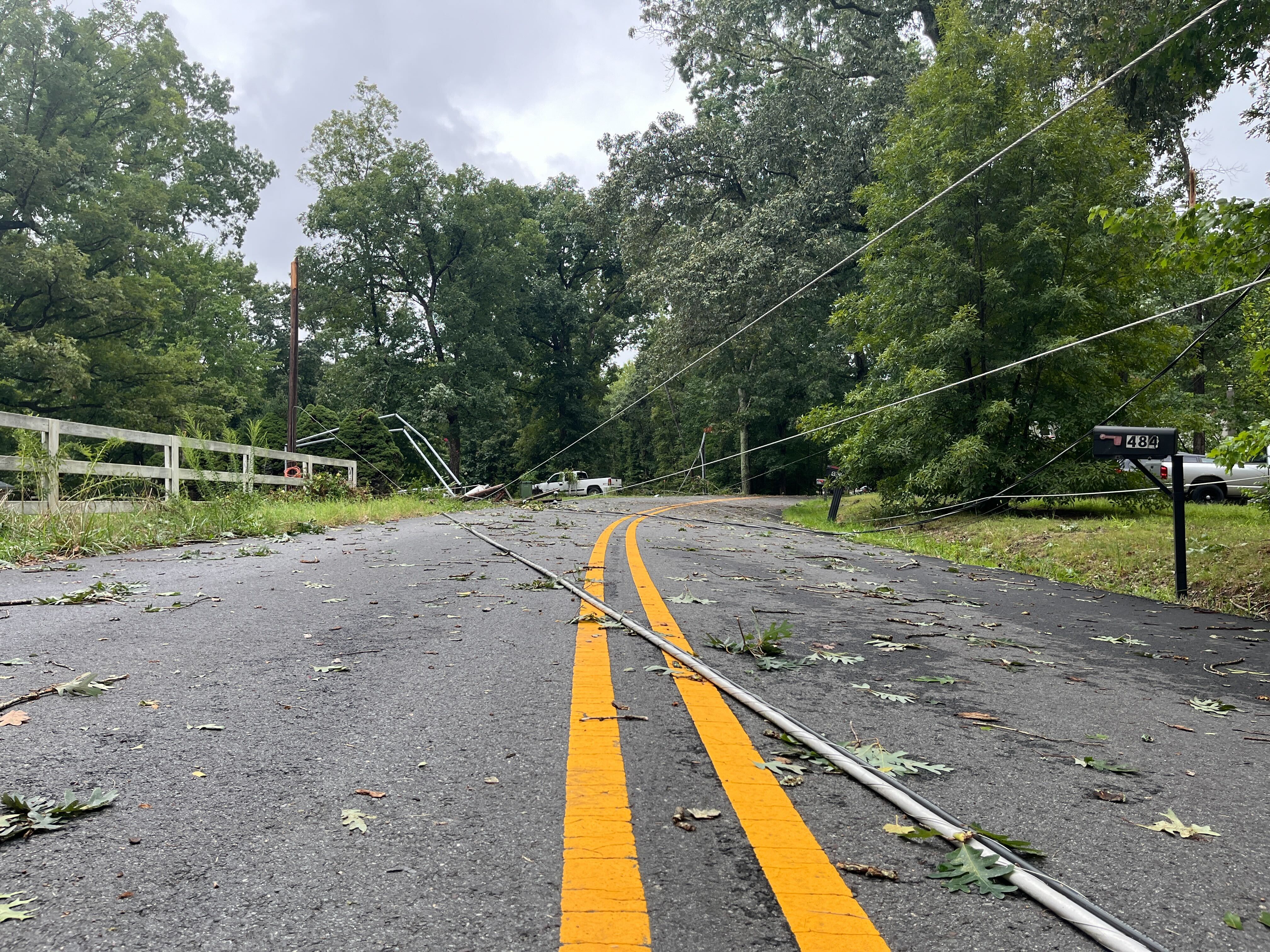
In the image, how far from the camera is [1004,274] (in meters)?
14.3

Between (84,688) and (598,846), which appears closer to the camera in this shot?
(598,846)

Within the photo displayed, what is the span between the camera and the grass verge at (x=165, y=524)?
24.4 ft

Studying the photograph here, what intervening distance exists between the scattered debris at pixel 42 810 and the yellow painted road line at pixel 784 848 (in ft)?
5.49

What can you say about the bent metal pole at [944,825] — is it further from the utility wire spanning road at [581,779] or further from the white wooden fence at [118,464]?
the white wooden fence at [118,464]

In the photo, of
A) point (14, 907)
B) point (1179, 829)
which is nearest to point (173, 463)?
point (14, 907)

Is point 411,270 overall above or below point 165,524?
above

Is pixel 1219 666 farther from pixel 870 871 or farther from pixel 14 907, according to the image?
pixel 14 907

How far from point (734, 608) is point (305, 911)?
13.4 ft

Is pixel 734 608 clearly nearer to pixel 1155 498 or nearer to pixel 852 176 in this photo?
pixel 1155 498

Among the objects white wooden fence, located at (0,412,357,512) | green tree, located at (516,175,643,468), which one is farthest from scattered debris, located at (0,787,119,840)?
green tree, located at (516,175,643,468)

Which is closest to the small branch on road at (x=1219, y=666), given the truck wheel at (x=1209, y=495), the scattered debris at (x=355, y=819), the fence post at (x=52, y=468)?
the scattered debris at (x=355, y=819)

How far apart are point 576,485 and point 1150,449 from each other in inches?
1591

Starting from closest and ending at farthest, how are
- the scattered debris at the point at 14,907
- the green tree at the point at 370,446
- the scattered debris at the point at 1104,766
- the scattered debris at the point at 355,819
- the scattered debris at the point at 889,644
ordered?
the scattered debris at the point at 14,907 → the scattered debris at the point at 355,819 → the scattered debris at the point at 1104,766 → the scattered debris at the point at 889,644 → the green tree at the point at 370,446

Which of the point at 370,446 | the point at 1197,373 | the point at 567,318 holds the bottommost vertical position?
the point at 370,446
